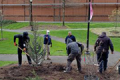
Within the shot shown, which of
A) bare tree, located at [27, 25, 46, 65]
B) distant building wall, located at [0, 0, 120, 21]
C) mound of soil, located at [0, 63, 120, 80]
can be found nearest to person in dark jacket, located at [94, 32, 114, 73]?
mound of soil, located at [0, 63, 120, 80]

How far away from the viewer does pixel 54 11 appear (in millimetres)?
40094

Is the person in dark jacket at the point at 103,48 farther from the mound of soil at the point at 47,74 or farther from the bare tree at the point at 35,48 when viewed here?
the bare tree at the point at 35,48

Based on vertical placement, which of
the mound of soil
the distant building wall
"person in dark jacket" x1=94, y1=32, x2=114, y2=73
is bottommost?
the mound of soil

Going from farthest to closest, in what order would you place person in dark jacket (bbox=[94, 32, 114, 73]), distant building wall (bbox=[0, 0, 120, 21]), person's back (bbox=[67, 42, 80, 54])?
distant building wall (bbox=[0, 0, 120, 21]) → person in dark jacket (bbox=[94, 32, 114, 73]) → person's back (bbox=[67, 42, 80, 54])

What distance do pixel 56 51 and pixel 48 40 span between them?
2.81 metres

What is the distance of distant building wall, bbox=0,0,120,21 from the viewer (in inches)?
1549

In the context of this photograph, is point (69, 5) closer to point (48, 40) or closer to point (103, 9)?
point (103, 9)

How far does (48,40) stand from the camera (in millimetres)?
13461

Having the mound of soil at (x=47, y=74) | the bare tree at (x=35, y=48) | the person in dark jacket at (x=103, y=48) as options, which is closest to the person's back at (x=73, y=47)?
the mound of soil at (x=47, y=74)

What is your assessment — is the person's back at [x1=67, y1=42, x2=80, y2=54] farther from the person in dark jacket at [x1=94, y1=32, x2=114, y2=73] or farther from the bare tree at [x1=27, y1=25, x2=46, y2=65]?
the bare tree at [x1=27, y1=25, x2=46, y2=65]

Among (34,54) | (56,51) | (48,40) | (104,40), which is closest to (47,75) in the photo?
(34,54)

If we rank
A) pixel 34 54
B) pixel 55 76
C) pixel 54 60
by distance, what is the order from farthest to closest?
1. pixel 54 60
2. pixel 34 54
3. pixel 55 76

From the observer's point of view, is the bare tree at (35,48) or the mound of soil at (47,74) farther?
the bare tree at (35,48)

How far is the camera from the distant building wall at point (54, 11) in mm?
39344
